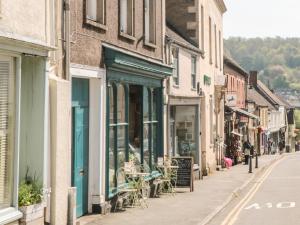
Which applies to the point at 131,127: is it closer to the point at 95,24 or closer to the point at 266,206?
the point at 95,24

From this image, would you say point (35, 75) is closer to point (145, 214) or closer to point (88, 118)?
point (88, 118)

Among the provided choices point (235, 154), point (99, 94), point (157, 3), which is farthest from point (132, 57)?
point (235, 154)

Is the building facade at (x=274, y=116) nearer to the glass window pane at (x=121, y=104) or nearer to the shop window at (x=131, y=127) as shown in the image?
the shop window at (x=131, y=127)

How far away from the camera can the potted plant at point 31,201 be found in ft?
31.3

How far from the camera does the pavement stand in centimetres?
1313

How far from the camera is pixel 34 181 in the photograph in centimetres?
1003

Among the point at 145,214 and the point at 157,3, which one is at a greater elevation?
the point at 157,3

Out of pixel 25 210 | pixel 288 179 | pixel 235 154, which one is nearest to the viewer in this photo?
pixel 25 210

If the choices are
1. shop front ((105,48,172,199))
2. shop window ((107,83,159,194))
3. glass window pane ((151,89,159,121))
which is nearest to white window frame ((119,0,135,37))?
shop front ((105,48,172,199))

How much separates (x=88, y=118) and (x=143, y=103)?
4.11 meters

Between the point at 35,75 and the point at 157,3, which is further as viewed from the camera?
the point at 157,3

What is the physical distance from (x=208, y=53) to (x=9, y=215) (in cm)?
2169

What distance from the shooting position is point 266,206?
54.9 feet

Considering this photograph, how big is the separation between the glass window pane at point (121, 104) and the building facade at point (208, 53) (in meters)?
11.6
